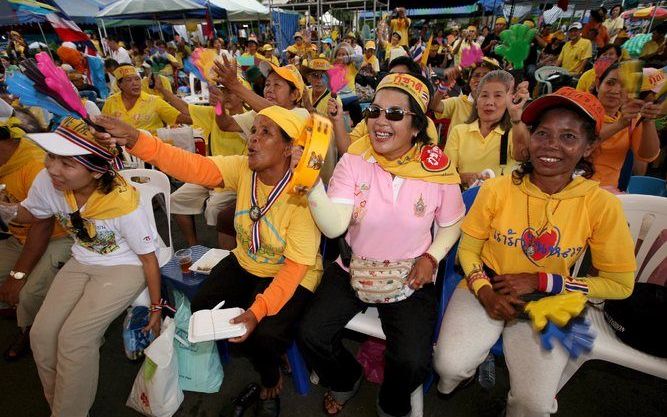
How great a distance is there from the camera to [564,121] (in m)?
1.70

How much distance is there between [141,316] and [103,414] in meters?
0.60

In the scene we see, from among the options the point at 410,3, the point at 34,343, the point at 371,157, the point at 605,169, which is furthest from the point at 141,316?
the point at 410,3

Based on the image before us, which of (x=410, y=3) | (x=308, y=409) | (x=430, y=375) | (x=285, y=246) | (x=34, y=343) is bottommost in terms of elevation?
(x=308, y=409)

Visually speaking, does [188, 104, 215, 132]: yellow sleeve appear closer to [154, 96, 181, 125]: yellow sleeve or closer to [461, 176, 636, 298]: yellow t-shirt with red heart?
[154, 96, 181, 125]: yellow sleeve

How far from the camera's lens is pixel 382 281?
75.8 inches

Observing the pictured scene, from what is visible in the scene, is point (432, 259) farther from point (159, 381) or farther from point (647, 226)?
point (159, 381)

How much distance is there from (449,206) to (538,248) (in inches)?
19.5

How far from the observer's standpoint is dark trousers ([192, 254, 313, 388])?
1.92m

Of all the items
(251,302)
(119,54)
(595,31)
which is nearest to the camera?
(251,302)

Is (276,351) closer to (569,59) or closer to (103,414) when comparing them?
(103,414)

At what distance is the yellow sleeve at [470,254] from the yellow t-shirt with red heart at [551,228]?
46 mm

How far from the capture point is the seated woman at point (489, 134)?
2795mm

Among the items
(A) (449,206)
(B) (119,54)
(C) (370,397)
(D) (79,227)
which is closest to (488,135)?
(A) (449,206)

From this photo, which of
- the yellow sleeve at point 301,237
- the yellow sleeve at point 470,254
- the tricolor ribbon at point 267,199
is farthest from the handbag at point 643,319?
the tricolor ribbon at point 267,199
